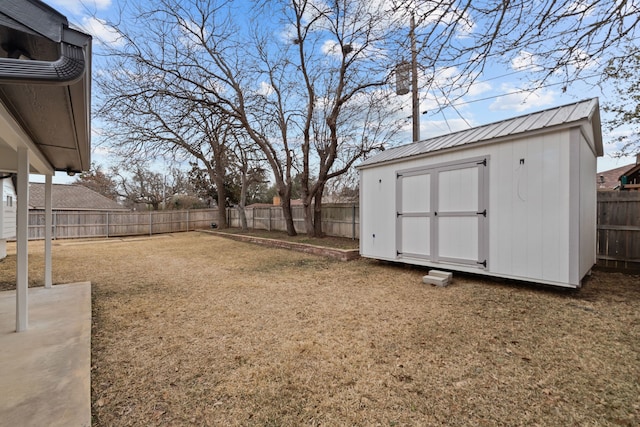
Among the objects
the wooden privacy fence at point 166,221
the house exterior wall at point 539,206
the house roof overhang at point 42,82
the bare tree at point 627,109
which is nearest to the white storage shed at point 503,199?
the house exterior wall at point 539,206

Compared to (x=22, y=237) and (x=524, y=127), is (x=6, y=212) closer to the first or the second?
(x=22, y=237)

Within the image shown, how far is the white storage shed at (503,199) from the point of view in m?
3.91

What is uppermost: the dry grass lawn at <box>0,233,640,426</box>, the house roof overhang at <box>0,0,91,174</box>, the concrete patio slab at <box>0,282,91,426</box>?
the house roof overhang at <box>0,0,91,174</box>

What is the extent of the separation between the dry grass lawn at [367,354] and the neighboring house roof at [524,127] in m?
2.35

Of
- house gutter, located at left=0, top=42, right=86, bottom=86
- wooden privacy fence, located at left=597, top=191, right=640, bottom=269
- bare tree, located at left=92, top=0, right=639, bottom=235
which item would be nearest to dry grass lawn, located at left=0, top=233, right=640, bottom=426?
wooden privacy fence, located at left=597, top=191, right=640, bottom=269

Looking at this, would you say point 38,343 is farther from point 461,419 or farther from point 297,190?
point 297,190

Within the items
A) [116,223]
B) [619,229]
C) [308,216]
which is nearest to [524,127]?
[619,229]

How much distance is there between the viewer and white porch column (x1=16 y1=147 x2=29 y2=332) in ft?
8.61

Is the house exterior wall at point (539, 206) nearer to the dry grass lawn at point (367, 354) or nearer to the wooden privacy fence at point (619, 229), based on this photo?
the dry grass lawn at point (367, 354)

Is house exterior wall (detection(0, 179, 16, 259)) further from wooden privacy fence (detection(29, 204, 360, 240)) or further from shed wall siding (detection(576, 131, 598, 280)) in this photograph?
shed wall siding (detection(576, 131, 598, 280))

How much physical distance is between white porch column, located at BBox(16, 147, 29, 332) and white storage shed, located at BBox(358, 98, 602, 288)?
5377 mm

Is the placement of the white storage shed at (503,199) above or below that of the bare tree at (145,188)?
below

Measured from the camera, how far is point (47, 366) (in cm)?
218

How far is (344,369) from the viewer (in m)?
2.24
